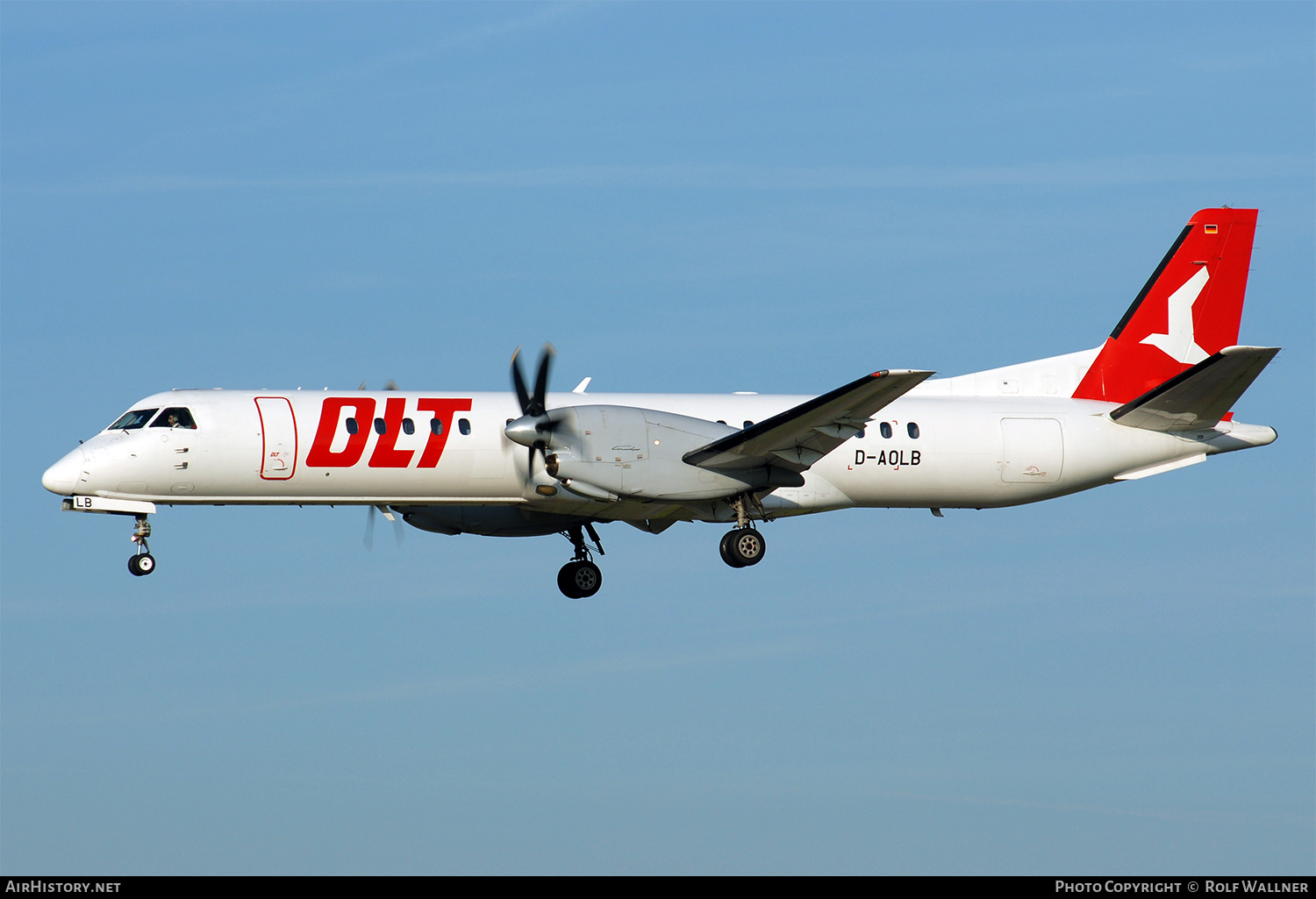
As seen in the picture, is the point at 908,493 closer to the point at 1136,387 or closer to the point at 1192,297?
the point at 1136,387

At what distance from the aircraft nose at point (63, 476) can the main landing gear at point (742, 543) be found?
10.8m

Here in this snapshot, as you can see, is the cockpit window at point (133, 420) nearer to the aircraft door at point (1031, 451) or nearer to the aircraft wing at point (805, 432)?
the aircraft wing at point (805, 432)

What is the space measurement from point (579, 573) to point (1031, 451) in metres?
8.80

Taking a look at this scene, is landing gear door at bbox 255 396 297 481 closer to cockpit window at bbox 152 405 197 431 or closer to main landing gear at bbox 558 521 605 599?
cockpit window at bbox 152 405 197 431

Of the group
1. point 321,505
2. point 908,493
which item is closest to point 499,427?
point 321,505

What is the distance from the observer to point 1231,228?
31.5 meters

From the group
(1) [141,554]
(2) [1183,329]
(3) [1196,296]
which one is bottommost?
(1) [141,554]

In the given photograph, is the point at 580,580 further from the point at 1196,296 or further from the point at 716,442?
the point at 1196,296

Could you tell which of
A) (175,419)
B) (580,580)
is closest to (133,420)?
(175,419)

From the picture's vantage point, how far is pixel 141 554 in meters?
25.9

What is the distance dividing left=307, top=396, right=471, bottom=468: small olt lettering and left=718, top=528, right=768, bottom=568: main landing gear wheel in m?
5.23

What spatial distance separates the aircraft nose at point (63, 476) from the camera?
25.4m
